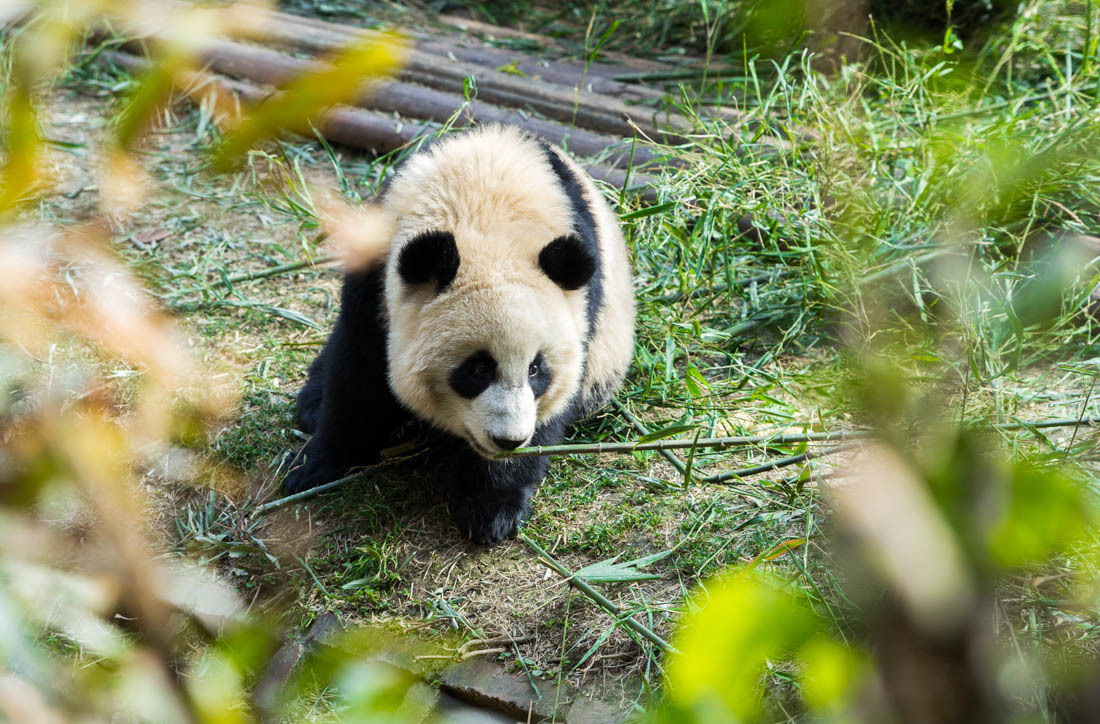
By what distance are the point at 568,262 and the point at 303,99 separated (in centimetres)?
225

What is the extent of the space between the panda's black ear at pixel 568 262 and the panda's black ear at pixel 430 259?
283 mm

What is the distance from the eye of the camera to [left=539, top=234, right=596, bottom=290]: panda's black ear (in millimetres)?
2883

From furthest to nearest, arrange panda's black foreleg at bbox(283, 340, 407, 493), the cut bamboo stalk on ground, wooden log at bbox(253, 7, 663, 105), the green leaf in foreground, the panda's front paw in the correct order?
wooden log at bbox(253, 7, 663, 105), panda's black foreleg at bbox(283, 340, 407, 493), the panda's front paw, the cut bamboo stalk on ground, the green leaf in foreground

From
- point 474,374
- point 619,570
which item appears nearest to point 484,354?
point 474,374

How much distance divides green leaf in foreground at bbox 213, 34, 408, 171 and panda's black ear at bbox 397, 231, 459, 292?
2.00 metres

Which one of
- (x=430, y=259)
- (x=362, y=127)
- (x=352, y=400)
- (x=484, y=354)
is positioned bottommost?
(x=362, y=127)

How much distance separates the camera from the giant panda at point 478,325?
9.31ft

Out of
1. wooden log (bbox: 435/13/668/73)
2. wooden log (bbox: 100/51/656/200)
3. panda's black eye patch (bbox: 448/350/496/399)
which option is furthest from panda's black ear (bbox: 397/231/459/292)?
wooden log (bbox: 435/13/668/73)

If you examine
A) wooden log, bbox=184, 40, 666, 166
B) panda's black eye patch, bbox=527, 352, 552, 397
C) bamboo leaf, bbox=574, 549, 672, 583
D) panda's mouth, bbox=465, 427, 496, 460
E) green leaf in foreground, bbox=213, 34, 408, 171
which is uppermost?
green leaf in foreground, bbox=213, 34, 408, 171

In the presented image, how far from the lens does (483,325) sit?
2811 mm

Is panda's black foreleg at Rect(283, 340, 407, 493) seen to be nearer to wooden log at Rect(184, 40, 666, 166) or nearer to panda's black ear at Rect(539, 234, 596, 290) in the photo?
panda's black ear at Rect(539, 234, 596, 290)

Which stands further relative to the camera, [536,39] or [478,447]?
[536,39]

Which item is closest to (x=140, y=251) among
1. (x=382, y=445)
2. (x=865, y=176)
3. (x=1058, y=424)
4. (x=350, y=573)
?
(x=382, y=445)

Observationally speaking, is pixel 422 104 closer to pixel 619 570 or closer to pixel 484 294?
pixel 484 294
